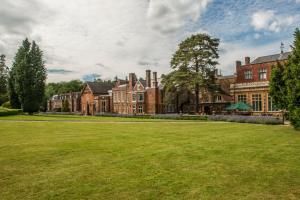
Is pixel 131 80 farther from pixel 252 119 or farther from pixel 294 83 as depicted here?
pixel 294 83

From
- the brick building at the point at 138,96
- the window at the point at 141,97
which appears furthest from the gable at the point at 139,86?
the window at the point at 141,97

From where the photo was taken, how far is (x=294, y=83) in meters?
21.2

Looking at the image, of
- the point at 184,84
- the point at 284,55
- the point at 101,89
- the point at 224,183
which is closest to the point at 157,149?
the point at 224,183

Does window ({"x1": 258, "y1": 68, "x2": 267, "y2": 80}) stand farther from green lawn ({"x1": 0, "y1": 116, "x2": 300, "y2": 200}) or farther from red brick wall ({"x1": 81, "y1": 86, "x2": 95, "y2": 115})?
red brick wall ({"x1": 81, "y1": 86, "x2": 95, "y2": 115})

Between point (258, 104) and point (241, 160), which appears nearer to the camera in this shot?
point (241, 160)

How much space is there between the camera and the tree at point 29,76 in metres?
59.1

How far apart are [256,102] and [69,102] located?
67420mm

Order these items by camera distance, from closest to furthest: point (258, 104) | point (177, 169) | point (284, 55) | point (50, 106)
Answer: point (177, 169) → point (258, 104) → point (284, 55) → point (50, 106)

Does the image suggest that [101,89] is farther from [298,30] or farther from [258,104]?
[298,30]

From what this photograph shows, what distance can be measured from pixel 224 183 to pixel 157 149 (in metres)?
5.38

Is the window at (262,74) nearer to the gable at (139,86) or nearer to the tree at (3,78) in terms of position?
the gable at (139,86)

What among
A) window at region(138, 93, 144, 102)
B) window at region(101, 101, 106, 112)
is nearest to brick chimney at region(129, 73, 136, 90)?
window at region(138, 93, 144, 102)

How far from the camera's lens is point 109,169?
9.32 metres

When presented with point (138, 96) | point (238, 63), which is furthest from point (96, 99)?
point (238, 63)
